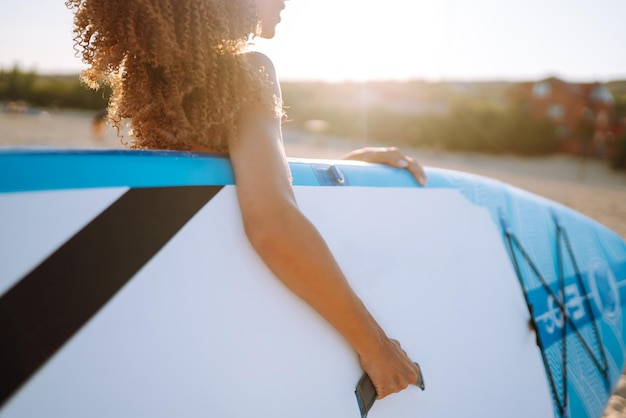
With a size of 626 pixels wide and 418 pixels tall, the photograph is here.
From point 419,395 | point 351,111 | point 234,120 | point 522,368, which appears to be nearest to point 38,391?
point 234,120

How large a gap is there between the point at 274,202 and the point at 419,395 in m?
0.84

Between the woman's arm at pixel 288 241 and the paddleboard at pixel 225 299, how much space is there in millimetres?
63

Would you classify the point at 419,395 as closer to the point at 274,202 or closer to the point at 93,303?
the point at 274,202

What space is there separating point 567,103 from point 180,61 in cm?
4000

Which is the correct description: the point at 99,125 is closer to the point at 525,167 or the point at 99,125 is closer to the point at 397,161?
the point at 397,161

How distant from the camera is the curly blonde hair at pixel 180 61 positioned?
123cm

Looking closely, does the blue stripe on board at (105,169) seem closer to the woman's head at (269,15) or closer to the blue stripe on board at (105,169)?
the blue stripe on board at (105,169)

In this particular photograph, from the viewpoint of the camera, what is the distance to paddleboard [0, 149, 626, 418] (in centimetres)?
96

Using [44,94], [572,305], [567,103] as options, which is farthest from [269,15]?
[44,94]

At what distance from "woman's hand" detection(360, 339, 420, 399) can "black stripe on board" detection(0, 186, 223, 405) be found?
0.63 meters

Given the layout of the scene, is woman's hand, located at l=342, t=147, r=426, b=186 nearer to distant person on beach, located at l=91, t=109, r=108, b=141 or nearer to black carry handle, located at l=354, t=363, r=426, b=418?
black carry handle, located at l=354, t=363, r=426, b=418

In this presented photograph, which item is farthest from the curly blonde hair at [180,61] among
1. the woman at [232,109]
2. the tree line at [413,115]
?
the tree line at [413,115]

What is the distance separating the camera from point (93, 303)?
100 centimetres

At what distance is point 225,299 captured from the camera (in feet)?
3.98
